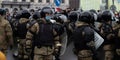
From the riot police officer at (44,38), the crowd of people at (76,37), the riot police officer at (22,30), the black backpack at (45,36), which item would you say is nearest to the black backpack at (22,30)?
the riot police officer at (22,30)

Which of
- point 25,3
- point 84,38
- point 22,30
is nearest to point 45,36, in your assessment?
point 84,38

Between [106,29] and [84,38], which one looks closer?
[84,38]

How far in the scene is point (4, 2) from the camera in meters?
80.3

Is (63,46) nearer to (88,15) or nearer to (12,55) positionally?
(88,15)

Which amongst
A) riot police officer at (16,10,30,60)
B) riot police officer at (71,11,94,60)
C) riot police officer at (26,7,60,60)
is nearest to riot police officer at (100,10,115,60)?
riot police officer at (71,11,94,60)

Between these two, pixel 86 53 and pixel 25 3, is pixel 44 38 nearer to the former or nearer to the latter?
pixel 86 53

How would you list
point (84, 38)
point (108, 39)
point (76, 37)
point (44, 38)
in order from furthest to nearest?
point (108, 39)
point (44, 38)
point (76, 37)
point (84, 38)

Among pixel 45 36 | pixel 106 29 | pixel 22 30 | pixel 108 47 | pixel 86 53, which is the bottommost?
pixel 22 30

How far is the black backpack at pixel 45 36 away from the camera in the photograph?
9.34 m

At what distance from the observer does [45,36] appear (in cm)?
933

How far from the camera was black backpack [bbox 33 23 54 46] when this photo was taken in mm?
9336

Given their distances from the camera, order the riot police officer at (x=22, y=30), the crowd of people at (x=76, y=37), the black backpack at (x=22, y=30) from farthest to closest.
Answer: the black backpack at (x=22, y=30) → the riot police officer at (x=22, y=30) → the crowd of people at (x=76, y=37)

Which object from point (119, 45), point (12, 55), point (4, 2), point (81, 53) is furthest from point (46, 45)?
point (4, 2)

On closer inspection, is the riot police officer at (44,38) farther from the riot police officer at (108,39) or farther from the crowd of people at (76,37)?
the riot police officer at (108,39)
